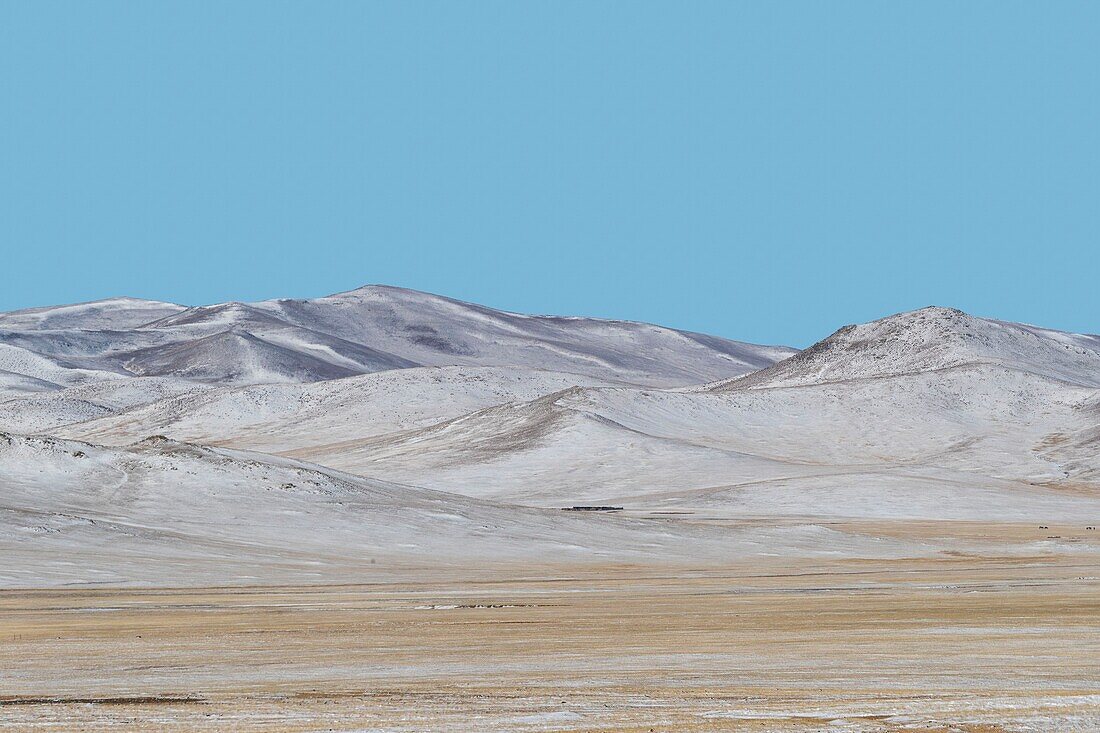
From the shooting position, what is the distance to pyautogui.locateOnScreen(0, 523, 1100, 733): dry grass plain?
1455 cm

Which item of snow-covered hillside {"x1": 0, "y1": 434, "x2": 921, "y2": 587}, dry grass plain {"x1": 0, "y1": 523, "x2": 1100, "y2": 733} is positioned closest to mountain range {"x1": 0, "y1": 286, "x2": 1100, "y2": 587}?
snow-covered hillside {"x1": 0, "y1": 434, "x2": 921, "y2": 587}

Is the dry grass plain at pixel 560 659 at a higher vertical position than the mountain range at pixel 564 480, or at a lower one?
lower

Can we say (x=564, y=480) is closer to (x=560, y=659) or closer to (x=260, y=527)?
(x=260, y=527)

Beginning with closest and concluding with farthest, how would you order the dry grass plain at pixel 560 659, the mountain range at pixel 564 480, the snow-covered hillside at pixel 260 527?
the dry grass plain at pixel 560 659, the snow-covered hillside at pixel 260 527, the mountain range at pixel 564 480

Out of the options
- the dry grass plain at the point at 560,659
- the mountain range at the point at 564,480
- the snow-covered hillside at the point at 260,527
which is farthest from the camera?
the mountain range at the point at 564,480

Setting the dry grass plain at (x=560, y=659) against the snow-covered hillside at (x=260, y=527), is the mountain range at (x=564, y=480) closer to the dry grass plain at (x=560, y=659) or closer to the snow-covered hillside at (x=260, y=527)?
the snow-covered hillside at (x=260, y=527)

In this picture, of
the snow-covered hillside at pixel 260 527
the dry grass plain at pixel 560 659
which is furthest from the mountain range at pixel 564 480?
the dry grass plain at pixel 560 659

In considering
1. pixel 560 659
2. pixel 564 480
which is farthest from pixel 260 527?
pixel 564 480

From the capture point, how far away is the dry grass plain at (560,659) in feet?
47.8

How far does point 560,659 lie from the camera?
21.7m

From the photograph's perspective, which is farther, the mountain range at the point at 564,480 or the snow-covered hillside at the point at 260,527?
the mountain range at the point at 564,480

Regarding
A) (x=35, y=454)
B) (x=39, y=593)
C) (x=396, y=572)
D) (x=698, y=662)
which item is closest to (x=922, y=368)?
(x=35, y=454)

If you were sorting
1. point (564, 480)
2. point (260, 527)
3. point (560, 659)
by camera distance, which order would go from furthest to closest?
point (564, 480) < point (260, 527) < point (560, 659)

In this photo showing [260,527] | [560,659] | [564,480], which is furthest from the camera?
[564,480]
